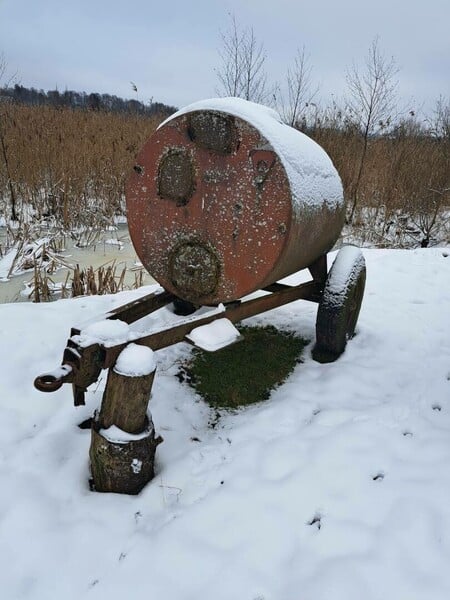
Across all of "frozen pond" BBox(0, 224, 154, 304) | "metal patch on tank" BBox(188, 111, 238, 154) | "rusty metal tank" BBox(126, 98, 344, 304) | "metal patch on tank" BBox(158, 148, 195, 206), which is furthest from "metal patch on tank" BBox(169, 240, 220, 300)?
"frozen pond" BBox(0, 224, 154, 304)

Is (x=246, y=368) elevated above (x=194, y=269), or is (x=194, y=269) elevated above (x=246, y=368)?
(x=194, y=269)

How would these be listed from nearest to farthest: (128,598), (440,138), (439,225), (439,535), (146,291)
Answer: (128,598) → (439,535) → (146,291) → (439,225) → (440,138)

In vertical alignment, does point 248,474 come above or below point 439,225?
below

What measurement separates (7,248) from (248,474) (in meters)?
4.95

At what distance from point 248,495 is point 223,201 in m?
1.40

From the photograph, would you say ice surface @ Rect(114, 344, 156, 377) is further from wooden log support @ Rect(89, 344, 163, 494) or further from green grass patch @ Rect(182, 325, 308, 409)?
green grass patch @ Rect(182, 325, 308, 409)

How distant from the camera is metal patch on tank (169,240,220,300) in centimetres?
236

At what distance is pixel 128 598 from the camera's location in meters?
1.46

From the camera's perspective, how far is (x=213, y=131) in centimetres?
215

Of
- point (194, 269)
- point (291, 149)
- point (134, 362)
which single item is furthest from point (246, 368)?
point (291, 149)

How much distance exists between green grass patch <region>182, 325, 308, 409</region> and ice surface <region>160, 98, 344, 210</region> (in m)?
1.04

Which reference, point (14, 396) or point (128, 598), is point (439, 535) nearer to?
point (128, 598)

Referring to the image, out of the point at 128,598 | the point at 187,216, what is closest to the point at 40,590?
the point at 128,598

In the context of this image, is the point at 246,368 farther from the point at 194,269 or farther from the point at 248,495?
the point at 248,495
